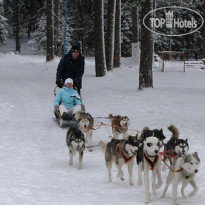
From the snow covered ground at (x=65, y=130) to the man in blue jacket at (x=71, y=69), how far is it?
1225 millimetres

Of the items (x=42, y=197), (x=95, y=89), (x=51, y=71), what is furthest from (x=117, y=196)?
(x=51, y=71)

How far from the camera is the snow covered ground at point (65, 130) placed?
213 inches

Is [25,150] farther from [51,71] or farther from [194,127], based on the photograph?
[51,71]

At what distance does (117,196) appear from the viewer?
215 inches

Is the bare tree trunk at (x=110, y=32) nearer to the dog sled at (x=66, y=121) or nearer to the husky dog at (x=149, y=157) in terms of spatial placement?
the dog sled at (x=66, y=121)

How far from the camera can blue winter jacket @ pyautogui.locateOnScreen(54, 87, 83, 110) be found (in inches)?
401

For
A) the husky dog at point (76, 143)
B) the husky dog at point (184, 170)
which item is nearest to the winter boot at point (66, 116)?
the husky dog at point (76, 143)

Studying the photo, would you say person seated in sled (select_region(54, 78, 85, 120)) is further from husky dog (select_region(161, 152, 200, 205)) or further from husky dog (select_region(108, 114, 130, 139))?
husky dog (select_region(161, 152, 200, 205))

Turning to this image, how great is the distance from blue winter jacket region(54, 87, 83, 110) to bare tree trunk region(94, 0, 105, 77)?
9.72 m

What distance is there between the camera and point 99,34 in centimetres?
1945

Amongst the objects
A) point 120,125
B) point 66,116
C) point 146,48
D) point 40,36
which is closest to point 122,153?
point 120,125

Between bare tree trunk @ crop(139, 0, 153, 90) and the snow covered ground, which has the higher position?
bare tree trunk @ crop(139, 0, 153, 90)
